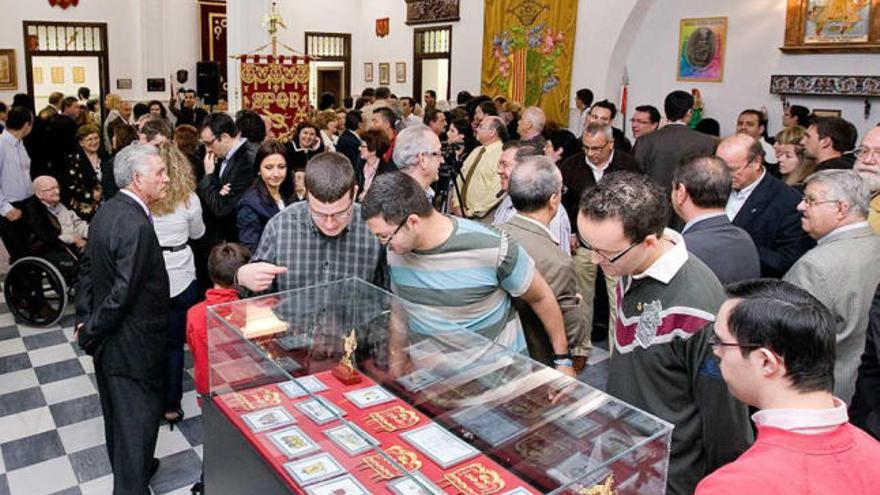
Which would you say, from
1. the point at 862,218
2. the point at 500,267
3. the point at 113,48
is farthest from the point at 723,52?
the point at 113,48

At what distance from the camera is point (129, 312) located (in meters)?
3.31

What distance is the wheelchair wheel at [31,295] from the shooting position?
6043mm

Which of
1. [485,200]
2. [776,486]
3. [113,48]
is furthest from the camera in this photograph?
[113,48]

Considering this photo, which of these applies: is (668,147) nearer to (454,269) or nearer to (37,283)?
(454,269)

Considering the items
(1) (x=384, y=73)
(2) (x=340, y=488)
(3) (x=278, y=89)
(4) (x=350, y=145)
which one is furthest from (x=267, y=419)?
(1) (x=384, y=73)

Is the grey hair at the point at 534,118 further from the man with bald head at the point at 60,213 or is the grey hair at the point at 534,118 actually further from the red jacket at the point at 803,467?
the red jacket at the point at 803,467

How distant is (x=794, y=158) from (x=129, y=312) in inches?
181

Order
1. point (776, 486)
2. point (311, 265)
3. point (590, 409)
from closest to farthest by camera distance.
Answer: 1. point (776, 486)
2. point (590, 409)
3. point (311, 265)

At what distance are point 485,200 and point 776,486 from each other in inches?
184

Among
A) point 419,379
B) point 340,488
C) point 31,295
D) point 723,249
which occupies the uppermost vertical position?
point 723,249

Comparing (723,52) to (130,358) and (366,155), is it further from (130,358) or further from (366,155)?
(130,358)

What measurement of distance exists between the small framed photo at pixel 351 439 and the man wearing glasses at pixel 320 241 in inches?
34.8

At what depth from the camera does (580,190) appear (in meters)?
5.65

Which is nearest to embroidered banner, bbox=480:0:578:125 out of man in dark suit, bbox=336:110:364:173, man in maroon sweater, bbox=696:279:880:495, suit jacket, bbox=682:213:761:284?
man in dark suit, bbox=336:110:364:173
